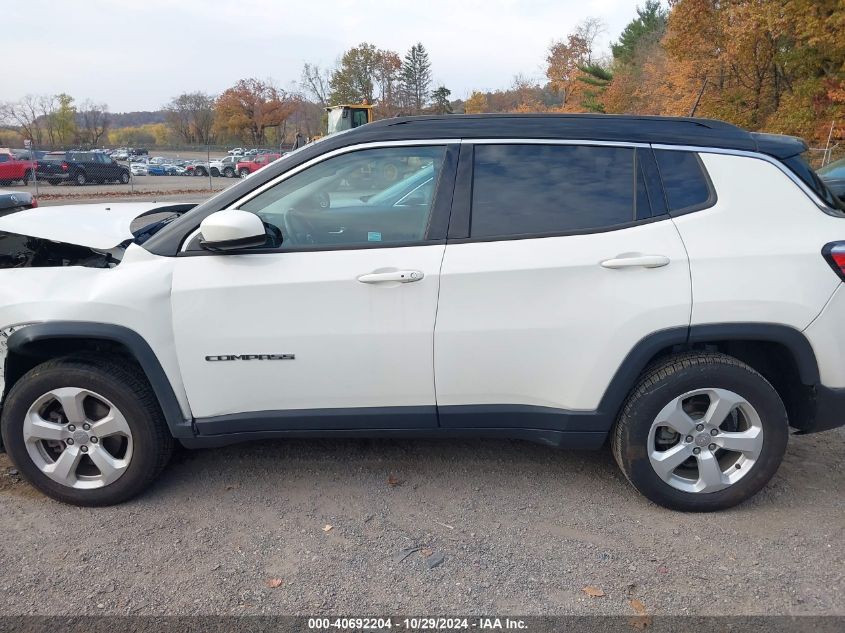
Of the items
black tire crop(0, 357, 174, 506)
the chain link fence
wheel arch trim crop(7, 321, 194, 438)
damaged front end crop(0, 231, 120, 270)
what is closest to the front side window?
wheel arch trim crop(7, 321, 194, 438)

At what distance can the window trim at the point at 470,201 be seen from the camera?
2.86 m

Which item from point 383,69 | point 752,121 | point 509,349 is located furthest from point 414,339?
point 383,69

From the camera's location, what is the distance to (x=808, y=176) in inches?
115

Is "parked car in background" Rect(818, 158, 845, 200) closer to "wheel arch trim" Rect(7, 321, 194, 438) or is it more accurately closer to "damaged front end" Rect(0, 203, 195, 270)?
"damaged front end" Rect(0, 203, 195, 270)

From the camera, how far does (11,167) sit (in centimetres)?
2478

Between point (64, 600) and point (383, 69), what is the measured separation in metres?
68.5

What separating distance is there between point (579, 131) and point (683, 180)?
0.52 meters

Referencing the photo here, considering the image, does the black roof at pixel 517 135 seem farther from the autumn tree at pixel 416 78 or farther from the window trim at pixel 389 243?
the autumn tree at pixel 416 78

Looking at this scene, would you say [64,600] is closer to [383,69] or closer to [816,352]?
[816,352]

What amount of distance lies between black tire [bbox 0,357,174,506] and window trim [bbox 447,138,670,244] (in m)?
1.63

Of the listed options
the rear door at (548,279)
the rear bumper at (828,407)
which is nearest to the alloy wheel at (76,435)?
the rear door at (548,279)

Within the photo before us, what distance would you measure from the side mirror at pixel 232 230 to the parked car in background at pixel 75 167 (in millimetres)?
28468

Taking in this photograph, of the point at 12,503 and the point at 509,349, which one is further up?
the point at 509,349

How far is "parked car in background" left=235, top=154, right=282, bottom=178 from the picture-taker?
34.0 meters
